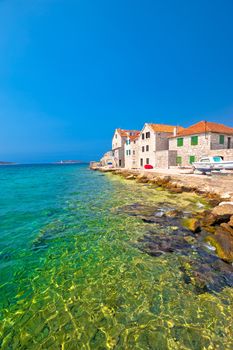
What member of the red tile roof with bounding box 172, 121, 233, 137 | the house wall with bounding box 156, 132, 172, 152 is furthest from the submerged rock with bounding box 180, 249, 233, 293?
the house wall with bounding box 156, 132, 172, 152

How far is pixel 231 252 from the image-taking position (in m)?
5.62

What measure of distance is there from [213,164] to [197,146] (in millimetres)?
9043

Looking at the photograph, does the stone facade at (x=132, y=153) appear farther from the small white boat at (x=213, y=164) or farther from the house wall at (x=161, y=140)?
the small white boat at (x=213, y=164)

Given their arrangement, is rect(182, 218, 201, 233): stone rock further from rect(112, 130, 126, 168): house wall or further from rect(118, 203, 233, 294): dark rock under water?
rect(112, 130, 126, 168): house wall

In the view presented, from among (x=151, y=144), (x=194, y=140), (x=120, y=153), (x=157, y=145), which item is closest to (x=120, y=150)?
(x=120, y=153)

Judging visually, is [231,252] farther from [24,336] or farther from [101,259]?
[24,336]

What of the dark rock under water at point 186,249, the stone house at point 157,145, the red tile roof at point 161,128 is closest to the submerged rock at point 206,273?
the dark rock under water at point 186,249

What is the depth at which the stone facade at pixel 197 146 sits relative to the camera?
2431cm

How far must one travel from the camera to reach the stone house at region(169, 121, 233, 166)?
24359 millimetres

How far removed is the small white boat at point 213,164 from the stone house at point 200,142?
14.0 feet

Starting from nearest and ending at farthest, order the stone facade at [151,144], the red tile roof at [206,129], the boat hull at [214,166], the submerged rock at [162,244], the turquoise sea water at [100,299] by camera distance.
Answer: the turquoise sea water at [100,299] → the submerged rock at [162,244] → the boat hull at [214,166] → the red tile roof at [206,129] → the stone facade at [151,144]

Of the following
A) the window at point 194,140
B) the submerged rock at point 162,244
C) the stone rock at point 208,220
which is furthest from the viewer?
the window at point 194,140

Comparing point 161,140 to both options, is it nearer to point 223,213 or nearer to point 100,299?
point 223,213

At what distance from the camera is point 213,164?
1750 centimetres
